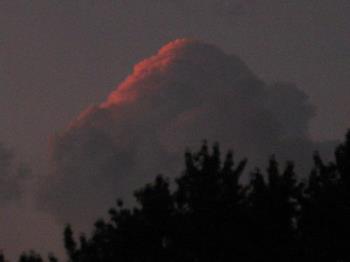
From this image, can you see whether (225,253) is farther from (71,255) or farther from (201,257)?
(71,255)

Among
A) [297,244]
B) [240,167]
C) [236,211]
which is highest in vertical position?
[240,167]

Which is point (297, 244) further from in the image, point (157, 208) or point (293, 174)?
point (157, 208)

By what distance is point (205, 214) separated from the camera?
1125 inches

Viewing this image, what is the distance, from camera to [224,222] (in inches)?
1125

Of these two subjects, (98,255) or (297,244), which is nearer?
(297,244)

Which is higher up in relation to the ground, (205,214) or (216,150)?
(216,150)

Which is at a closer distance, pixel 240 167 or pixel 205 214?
pixel 205 214

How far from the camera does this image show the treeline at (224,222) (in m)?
28.2

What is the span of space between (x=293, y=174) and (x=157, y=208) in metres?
5.53

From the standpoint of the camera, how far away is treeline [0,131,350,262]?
28172 mm

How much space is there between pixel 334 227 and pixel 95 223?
9.32m

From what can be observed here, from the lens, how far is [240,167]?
30.6m

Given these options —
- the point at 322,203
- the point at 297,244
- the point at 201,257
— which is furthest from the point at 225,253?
the point at 322,203

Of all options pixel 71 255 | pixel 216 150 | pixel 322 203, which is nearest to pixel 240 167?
pixel 216 150
